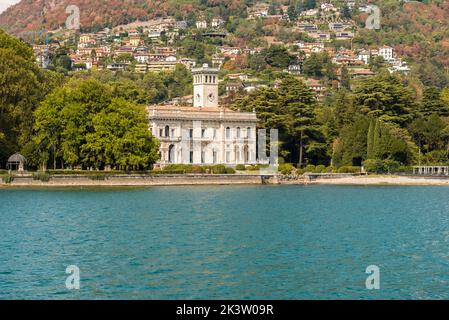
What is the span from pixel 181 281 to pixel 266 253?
605cm

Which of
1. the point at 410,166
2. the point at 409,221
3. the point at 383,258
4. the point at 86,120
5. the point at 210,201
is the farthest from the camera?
the point at 410,166

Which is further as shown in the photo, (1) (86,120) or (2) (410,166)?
(2) (410,166)

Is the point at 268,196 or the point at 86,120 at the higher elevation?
the point at 86,120

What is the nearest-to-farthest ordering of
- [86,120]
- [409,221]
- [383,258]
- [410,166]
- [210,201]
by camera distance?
[383,258] → [409,221] → [210,201] → [86,120] → [410,166]

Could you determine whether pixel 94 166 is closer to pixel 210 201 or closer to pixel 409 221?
pixel 210 201

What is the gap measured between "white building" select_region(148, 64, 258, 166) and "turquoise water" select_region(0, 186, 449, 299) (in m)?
25.6

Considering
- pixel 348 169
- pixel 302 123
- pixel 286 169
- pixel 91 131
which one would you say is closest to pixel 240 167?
pixel 286 169

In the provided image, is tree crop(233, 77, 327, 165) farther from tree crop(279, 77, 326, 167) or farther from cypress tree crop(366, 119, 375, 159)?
cypress tree crop(366, 119, 375, 159)

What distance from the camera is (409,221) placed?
4419 centimetres

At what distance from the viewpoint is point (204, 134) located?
8462 centimetres

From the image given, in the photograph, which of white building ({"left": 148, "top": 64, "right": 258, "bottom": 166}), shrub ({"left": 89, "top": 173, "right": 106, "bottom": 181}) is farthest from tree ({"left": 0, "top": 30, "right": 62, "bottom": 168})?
white building ({"left": 148, "top": 64, "right": 258, "bottom": 166})

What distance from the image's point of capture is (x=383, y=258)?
31109 mm

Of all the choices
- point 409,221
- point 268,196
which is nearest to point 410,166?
point 268,196

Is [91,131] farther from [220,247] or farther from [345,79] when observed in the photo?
[345,79]
